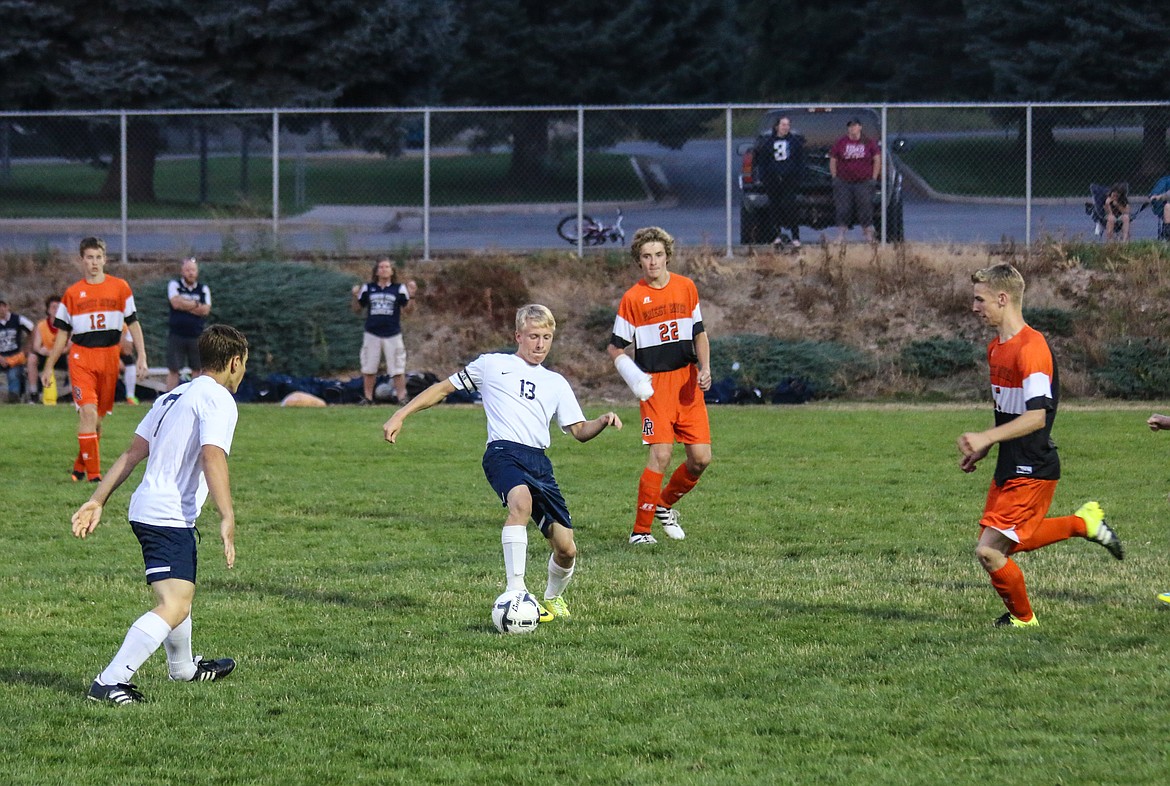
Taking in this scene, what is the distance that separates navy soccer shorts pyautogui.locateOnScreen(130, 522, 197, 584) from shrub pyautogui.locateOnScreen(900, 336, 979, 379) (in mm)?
15573

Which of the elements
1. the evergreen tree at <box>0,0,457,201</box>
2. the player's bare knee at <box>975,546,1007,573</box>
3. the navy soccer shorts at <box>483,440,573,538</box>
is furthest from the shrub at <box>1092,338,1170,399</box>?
the evergreen tree at <box>0,0,457,201</box>

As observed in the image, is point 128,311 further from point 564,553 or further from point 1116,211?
point 1116,211

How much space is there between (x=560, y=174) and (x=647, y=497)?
13529 mm

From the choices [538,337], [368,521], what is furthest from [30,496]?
[538,337]

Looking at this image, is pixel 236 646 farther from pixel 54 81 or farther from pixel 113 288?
pixel 54 81

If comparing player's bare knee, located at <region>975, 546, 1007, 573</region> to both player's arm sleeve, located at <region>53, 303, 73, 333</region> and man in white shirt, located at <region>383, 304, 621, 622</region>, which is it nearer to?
man in white shirt, located at <region>383, 304, 621, 622</region>

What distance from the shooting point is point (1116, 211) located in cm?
2212

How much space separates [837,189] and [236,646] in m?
16.0

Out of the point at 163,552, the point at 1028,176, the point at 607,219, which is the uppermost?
the point at 1028,176

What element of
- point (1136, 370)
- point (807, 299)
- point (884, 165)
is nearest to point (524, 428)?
point (1136, 370)

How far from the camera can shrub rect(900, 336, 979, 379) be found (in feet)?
67.7

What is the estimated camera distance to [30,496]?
13055mm

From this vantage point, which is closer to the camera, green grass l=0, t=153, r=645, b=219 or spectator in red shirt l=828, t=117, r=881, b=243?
spectator in red shirt l=828, t=117, r=881, b=243

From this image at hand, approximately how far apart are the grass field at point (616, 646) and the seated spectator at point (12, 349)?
7.58 meters
